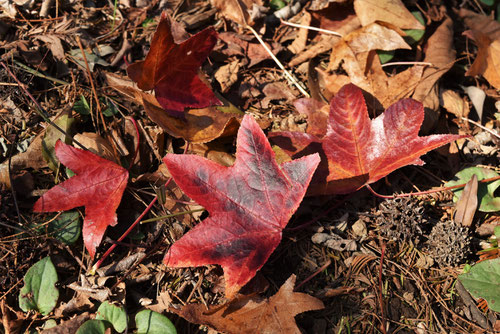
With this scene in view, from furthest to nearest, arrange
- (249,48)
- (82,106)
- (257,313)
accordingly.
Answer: (249,48)
(82,106)
(257,313)

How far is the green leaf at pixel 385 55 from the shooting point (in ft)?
6.86

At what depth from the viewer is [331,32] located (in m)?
2.23

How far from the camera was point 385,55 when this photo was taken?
2094mm

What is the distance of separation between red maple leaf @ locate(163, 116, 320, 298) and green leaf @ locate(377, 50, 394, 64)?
95 cm

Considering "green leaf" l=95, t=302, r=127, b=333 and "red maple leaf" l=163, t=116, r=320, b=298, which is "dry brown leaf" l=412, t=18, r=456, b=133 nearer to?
"red maple leaf" l=163, t=116, r=320, b=298

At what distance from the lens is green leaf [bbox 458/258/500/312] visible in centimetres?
154

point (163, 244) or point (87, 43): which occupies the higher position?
point (87, 43)

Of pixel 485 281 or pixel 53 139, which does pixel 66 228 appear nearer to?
pixel 53 139

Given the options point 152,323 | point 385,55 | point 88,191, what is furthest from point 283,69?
point 152,323

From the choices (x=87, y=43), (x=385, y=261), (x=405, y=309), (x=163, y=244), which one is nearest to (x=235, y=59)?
(x=87, y=43)

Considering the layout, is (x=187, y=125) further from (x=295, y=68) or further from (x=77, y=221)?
(x=295, y=68)

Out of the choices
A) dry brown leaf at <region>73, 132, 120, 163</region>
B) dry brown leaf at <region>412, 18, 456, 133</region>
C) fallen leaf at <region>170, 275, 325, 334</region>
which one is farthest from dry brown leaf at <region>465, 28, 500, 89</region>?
dry brown leaf at <region>73, 132, 120, 163</region>

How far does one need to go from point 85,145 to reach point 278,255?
42.1 inches

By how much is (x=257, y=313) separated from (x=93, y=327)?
0.65m
